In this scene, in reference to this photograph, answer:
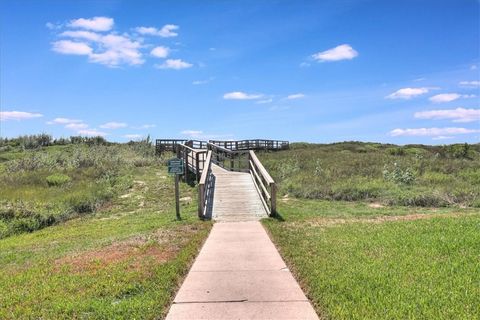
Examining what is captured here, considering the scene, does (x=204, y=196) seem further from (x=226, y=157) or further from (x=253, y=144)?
(x=253, y=144)

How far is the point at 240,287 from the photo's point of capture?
6398 mm

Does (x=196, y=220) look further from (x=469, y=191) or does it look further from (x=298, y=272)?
(x=469, y=191)

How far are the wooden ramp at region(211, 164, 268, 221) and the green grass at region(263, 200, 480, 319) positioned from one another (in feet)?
4.69

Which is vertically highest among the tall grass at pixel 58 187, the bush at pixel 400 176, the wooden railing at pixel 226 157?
the wooden railing at pixel 226 157

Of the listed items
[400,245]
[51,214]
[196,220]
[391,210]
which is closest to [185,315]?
[400,245]

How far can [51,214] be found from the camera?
670 inches

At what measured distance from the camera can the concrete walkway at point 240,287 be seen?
17.7 feet

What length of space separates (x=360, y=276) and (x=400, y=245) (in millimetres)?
2383

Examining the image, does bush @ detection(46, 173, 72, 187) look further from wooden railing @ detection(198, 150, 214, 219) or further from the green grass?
the green grass

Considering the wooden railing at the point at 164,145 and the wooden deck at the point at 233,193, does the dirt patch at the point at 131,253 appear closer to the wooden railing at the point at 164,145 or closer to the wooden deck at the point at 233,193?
the wooden deck at the point at 233,193

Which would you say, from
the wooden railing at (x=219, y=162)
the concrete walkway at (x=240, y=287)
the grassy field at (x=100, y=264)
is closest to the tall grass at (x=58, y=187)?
the grassy field at (x=100, y=264)

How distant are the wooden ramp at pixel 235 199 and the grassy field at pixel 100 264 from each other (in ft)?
3.22

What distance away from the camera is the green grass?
17.7 ft

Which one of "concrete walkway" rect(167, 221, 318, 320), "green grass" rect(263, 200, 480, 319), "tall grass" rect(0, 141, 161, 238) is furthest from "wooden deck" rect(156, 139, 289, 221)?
"tall grass" rect(0, 141, 161, 238)
